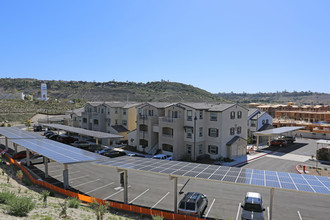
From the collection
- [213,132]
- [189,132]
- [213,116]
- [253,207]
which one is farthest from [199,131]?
[253,207]

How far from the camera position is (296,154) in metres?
41.3

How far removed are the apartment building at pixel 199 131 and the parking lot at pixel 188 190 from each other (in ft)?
35.4

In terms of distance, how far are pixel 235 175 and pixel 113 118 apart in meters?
40.4

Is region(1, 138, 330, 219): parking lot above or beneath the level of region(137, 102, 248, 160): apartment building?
beneath

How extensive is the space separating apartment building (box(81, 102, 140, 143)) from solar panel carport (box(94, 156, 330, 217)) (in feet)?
102

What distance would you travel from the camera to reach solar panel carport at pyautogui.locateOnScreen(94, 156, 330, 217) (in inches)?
609

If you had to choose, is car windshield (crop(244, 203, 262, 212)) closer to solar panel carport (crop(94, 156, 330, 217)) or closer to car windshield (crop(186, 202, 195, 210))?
solar panel carport (crop(94, 156, 330, 217))

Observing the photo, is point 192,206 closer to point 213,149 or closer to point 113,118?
point 213,149

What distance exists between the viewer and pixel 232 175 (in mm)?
17719

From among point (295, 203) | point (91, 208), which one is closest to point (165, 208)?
point (91, 208)

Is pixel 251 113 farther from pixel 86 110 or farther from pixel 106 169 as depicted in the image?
pixel 86 110

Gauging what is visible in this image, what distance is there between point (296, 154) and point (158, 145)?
24384mm

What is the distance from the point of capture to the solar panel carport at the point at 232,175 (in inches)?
609

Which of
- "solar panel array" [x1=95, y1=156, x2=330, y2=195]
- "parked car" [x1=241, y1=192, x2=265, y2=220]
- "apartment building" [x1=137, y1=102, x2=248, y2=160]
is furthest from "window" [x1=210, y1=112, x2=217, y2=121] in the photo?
"parked car" [x1=241, y1=192, x2=265, y2=220]
